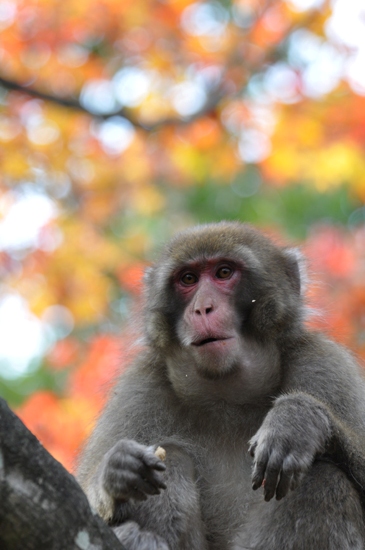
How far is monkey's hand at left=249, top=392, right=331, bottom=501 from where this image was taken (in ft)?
11.0

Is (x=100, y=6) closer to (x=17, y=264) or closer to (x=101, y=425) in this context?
(x=17, y=264)

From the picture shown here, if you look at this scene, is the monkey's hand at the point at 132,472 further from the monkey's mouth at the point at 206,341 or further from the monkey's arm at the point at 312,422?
the monkey's mouth at the point at 206,341

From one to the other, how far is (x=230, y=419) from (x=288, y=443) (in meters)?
0.86

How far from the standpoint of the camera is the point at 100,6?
33.7ft

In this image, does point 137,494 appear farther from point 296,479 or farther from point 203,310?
point 203,310

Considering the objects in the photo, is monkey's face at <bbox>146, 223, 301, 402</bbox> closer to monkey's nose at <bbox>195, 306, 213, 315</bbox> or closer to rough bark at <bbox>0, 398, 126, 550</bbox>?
monkey's nose at <bbox>195, 306, 213, 315</bbox>

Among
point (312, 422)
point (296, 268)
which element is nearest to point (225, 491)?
point (312, 422)

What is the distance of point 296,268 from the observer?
4828 millimetres

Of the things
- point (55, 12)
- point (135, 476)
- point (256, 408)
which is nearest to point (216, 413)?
point (256, 408)

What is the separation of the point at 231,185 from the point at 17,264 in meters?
5.17

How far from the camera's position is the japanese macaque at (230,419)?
3.49 meters

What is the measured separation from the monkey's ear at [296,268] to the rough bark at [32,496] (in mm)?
2264

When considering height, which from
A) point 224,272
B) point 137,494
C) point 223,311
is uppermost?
point 224,272

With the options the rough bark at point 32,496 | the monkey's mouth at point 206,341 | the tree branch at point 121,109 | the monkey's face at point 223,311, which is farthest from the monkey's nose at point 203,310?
the tree branch at point 121,109
